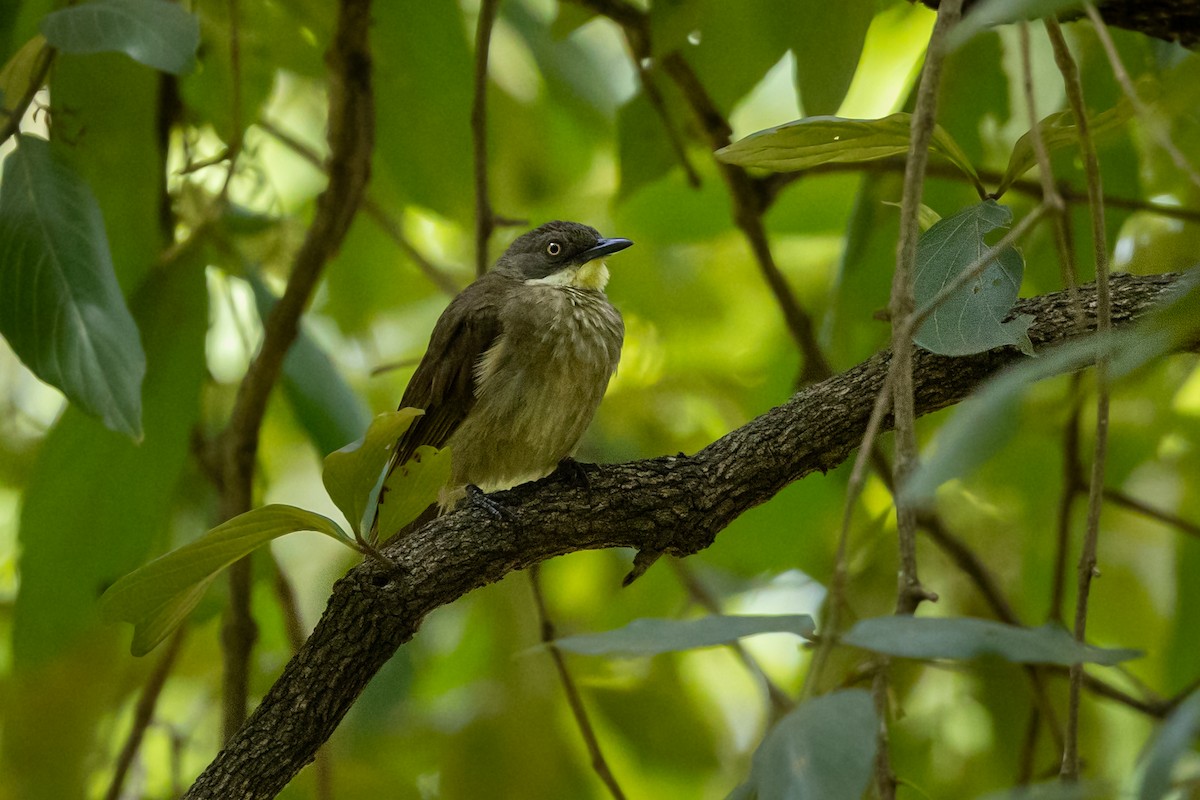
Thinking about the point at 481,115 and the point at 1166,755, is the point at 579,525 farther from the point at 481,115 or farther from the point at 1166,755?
the point at 1166,755

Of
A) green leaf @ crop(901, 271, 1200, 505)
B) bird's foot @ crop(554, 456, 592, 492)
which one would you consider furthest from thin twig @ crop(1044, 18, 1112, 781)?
bird's foot @ crop(554, 456, 592, 492)

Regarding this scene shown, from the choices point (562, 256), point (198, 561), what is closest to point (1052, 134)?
point (198, 561)

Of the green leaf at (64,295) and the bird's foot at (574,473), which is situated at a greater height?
the green leaf at (64,295)

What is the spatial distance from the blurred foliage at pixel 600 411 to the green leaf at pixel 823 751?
185 cm

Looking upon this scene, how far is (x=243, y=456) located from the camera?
3.83 meters

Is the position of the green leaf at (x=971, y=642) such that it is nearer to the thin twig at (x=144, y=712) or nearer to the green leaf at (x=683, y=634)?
the green leaf at (x=683, y=634)

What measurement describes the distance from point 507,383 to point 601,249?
0.75 m

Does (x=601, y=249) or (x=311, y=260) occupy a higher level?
(x=311, y=260)

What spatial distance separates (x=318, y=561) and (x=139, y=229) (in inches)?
75.3

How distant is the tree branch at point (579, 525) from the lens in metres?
2.53

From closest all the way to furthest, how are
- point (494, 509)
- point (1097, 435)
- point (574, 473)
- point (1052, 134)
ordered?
point (1097, 435)
point (1052, 134)
point (494, 509)
point (574, 473)

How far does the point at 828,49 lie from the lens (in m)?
3.02

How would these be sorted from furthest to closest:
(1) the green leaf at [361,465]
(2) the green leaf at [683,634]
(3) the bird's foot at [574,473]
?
(3) the bird's foot at [574,473] → (1) the green leaf at [361,465] → (2) the green leaf at [683,634]

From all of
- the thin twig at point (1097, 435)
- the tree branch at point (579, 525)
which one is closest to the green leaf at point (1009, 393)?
the thin twig at point (1097, 435)
